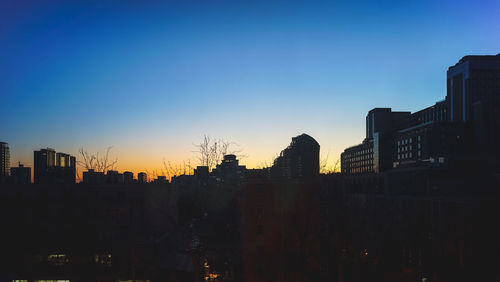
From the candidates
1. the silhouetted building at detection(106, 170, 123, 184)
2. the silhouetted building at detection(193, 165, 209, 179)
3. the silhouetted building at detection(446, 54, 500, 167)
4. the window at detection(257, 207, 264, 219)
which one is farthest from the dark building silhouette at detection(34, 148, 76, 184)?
the silhouetted building at detection(446, 54, 500, 167)

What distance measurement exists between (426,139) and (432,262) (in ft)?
215

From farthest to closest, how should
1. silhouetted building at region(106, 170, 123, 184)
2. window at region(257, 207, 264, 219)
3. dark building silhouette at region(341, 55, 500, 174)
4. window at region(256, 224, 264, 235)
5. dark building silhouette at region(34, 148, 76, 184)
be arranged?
dark building silhouette at region(341, 55, 500, 174) → dark building silhouette at region(34, 148, 76, 184) → silhouetted building at region(106, 170, 123, 184) → window at region(257, 207, 264, 219) → window at region(256, 224, 264, 235)

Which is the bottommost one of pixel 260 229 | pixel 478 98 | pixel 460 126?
pixel 260 229

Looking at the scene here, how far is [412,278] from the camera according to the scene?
88.0 feet

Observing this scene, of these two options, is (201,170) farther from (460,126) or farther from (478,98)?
(478,98)

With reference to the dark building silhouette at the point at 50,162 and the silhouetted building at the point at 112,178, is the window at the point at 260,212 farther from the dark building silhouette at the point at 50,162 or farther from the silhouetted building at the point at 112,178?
the dark building silhouette at the point at 50,162

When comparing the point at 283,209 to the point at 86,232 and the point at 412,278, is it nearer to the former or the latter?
the point at 412,278

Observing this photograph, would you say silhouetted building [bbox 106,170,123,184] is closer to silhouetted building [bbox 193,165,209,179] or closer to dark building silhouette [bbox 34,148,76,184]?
dark building silhouette [bbox 34,148,76,184]

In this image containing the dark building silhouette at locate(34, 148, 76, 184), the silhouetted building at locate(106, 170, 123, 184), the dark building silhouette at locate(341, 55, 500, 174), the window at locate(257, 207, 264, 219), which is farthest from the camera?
the dark building silhouette at locate(341, 55, 500, 174)

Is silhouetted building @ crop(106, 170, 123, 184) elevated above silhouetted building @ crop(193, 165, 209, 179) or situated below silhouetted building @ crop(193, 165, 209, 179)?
below

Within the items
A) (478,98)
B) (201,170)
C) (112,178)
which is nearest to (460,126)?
(478,98)

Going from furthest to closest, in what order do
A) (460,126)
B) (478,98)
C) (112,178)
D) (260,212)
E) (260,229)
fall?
(478,98)
(460,126)
(112,178)
(260,212)
(260,229)

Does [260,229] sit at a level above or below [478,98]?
below

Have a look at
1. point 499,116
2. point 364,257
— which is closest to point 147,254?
point 364,257
